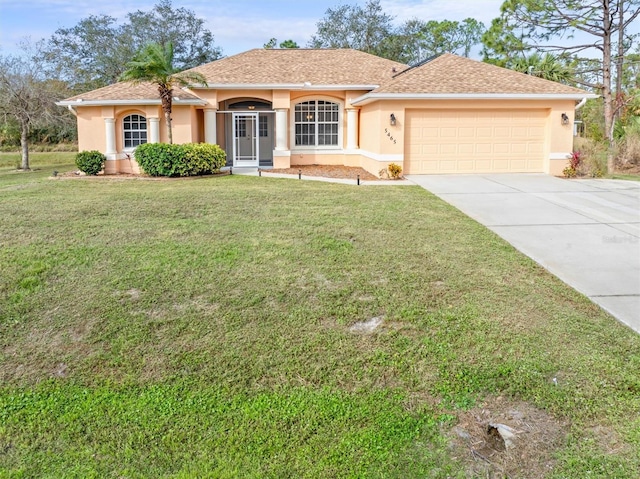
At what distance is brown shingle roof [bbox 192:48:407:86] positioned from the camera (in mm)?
20766

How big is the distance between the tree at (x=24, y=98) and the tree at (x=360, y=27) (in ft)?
74.4

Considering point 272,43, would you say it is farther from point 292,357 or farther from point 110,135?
point 292,357

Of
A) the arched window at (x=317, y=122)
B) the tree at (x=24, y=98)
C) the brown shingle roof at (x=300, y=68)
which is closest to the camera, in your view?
the brown shingle roof at (x=300, y=68)

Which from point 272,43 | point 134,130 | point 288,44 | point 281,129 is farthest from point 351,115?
point 272,43

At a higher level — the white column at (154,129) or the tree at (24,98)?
the tree at (24,98)

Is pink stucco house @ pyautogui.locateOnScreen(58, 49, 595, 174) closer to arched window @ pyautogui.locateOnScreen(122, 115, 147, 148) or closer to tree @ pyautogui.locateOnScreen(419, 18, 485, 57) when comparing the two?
arched window @ pyautogui.locateOnScreen(122, 115, 147, 148)

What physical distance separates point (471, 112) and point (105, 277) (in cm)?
1374

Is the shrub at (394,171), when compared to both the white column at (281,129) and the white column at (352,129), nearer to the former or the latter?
the white column at (352,129)

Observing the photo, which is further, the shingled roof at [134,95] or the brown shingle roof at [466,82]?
the shingled roof at [134,95]

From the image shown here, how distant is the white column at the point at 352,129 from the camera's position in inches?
835

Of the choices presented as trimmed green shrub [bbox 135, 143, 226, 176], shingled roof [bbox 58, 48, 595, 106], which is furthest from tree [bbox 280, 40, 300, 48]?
trimmed green shrub [bbox 135, 143, 226, 176]

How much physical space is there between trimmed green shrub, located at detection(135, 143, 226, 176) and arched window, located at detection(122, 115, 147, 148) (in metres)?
2.67

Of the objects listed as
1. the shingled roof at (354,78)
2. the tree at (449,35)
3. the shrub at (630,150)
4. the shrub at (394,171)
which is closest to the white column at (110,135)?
the shingled roof at (354,78)

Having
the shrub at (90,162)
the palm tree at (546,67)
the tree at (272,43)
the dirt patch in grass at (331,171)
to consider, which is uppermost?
the tree at (272,43)
